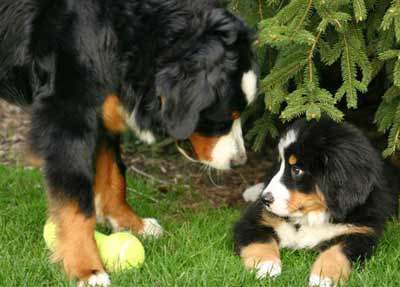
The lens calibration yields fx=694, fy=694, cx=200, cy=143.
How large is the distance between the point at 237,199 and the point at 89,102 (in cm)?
180

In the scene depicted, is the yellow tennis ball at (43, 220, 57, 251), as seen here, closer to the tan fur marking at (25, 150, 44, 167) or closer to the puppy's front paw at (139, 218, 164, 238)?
the tan fur marking at (25, 150, 44, 167)

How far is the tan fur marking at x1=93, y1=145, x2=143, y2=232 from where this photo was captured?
3762 mm

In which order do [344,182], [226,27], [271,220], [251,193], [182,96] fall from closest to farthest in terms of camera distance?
1. [182,96]
2. [226,27]
3. [344,182]
4. [271,220]
5. [251,193]

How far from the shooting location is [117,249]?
3.35 meters

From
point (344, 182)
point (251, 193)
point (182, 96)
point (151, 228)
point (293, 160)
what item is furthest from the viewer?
point (251, 193)

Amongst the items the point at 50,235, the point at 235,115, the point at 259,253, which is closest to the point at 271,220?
the point at 259,253

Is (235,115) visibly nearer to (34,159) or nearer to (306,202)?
(306,202)

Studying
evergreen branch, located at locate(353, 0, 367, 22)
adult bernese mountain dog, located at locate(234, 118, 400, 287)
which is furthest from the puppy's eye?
evergreen branch, located at locate(353, 0, 367, 22)

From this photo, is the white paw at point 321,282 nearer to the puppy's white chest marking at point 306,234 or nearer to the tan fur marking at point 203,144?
the puppy's white chest marking at point 306,234

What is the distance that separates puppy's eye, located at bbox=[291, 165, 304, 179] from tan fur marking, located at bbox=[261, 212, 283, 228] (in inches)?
10.7

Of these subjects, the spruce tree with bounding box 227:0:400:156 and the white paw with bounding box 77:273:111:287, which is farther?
the spruce tree with bounding box 227:0:400:156

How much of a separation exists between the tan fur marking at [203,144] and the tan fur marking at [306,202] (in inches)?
18.3

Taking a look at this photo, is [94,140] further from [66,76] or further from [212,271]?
[212,271]

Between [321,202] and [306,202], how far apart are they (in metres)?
0.08
